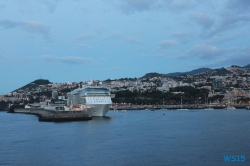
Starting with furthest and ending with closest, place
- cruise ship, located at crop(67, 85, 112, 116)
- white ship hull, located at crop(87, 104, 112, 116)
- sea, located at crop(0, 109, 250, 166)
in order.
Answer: cruise ship, located at crop(67, 85, 112, 116) < white ship hull, located at crop(87, 104, 112, 116) < sea, located at crop(0, 109, 250, 166)

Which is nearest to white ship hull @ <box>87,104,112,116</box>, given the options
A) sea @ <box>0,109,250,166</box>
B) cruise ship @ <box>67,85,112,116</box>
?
cruise ship @ <box>67,85,112,116</box>

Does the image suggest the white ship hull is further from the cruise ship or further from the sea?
the sea

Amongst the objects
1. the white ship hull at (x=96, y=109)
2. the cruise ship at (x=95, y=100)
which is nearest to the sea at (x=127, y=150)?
the white ship hull at (x=96, y=109)

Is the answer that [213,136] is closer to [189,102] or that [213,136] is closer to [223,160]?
[223,160]

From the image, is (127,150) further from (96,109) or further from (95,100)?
(95,100)

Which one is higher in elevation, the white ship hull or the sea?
the white ship hull

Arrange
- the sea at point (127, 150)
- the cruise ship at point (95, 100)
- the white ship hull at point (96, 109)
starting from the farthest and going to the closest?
1. the cruise ship at point (95, 100)
2. the white ship hull at point (96, 109)
3. the sea at point (127, 150)

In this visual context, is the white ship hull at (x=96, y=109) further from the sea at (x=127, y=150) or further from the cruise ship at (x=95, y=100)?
the sea at (x=127, y=150)

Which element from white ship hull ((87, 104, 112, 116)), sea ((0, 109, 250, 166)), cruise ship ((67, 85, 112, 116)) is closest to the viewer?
sea ((0, 109, 250, 166))

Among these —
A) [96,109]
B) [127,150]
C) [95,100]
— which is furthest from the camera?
[95,100]

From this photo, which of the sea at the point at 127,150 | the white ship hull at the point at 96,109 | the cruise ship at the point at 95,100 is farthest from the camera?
the cruise ship at the point at 95,100

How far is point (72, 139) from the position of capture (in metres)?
24.6

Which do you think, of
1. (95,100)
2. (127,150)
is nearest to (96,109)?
(95,100)

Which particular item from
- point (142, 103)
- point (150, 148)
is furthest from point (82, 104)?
point (142, 103)
